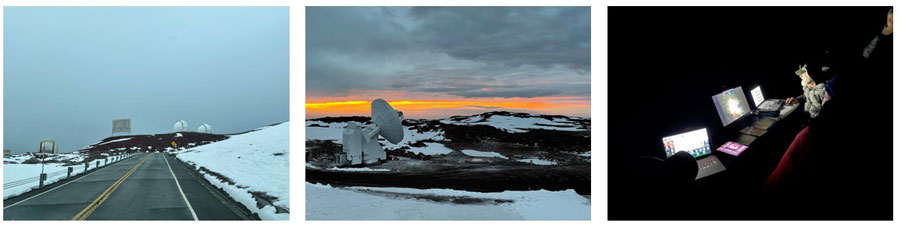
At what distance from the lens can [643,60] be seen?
130 inches

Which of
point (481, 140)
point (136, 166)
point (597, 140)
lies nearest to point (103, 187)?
point (136, 166)

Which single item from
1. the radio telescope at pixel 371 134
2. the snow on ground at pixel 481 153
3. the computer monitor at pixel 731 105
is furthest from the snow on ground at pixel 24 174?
the computer monitor at pixel 731 105

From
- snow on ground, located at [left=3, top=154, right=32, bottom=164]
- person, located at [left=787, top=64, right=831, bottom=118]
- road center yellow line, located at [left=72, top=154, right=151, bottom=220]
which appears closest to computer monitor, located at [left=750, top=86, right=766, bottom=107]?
person, located at [left=787, top=64, right=831, bottom=118]

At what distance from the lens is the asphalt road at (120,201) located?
2.90m

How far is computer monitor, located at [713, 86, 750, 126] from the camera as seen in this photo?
11.3ft

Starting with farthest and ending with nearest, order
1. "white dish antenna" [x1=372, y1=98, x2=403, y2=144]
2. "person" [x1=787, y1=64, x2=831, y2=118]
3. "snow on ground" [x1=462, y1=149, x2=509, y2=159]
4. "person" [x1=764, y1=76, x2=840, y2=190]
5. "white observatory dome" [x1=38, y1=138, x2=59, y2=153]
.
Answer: "snow on ground" [x1=462, y1=149, x2=509, y2=159], "white dish antenna" [x1=372, y1=98, x2=403, y2=144], "person" [x1=787, y1=64, x2=831, y2=118], "person" [x1=764, y1=76, x2=840, y2=190], "white observatory dome" [x1=38, y1=138, x2=59, y2=153]

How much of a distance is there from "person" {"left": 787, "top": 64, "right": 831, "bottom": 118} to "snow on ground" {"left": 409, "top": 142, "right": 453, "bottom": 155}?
169 inches

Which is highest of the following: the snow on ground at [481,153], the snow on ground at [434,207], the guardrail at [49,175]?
the guardrail at [49,175]

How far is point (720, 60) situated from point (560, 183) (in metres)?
2.35

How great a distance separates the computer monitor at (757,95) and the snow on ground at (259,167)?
14.2 feet

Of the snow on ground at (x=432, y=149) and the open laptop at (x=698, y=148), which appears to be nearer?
the open laptop at (x=698, y=148)

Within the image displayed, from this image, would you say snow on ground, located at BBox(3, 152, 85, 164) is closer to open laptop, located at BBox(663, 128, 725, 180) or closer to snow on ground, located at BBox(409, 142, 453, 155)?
snow on ground, located at BBox(409, 142, 453, 155)

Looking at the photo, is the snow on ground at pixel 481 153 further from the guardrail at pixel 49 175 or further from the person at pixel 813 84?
the guardrail at pixel 49 175

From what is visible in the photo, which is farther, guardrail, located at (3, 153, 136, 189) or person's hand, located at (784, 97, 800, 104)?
person's hand, located at (784, 97, 800, 104)
